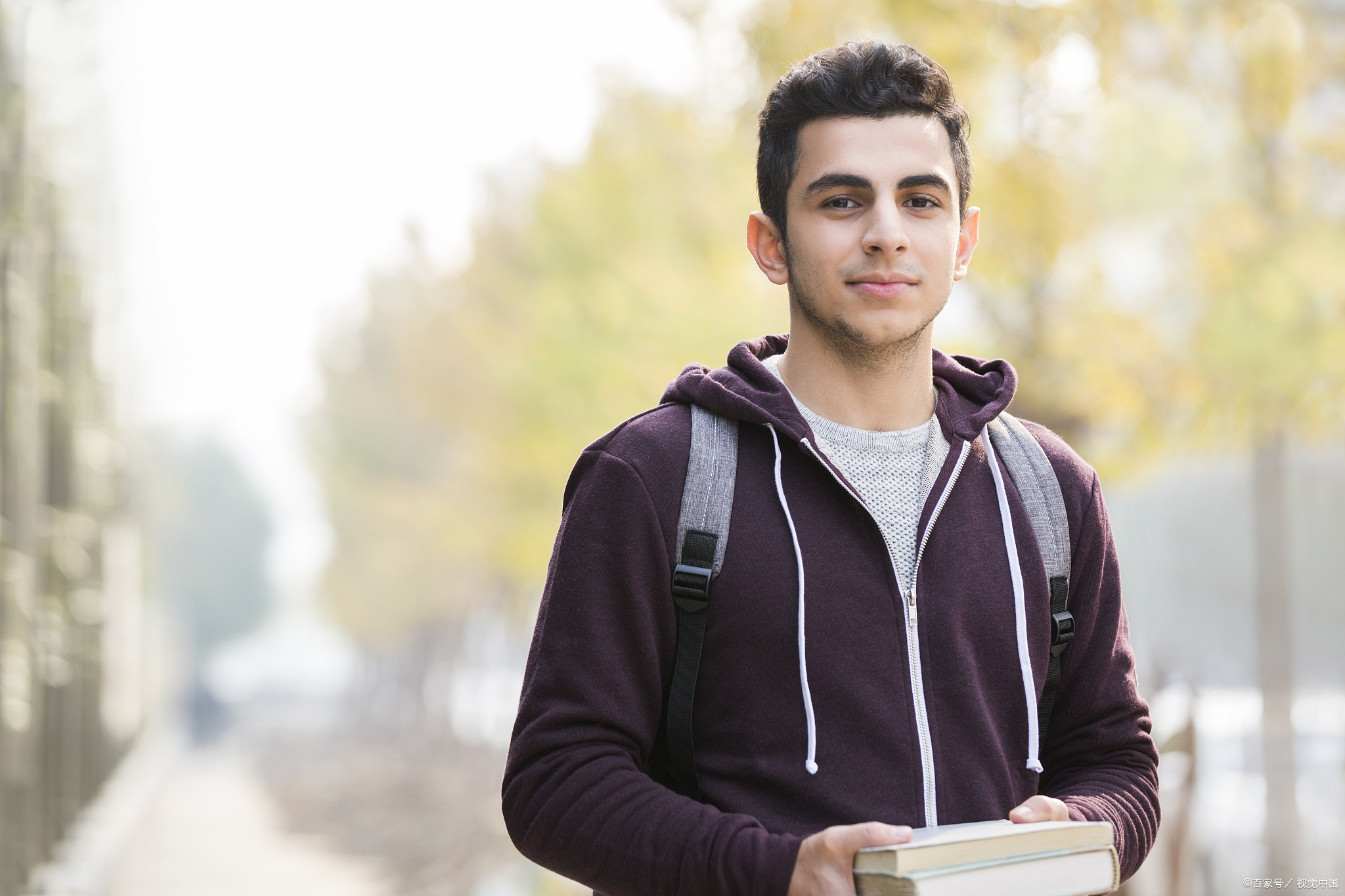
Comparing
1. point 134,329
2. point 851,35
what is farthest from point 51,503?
point 134,329

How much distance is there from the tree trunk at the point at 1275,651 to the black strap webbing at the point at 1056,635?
20.0 feet

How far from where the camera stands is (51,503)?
8.47m

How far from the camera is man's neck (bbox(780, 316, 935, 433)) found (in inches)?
82.1

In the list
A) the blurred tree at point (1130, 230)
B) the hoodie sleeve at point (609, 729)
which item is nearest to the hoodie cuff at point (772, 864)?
the hoodie sleeve at point (609, 729)

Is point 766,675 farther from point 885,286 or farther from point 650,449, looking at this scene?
point 885,286

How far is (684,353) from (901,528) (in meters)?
8.21

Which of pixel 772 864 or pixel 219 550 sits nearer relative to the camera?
pixel 772 864

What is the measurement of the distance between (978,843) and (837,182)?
3.02 feet

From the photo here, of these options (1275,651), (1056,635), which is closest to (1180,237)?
(1275,651)

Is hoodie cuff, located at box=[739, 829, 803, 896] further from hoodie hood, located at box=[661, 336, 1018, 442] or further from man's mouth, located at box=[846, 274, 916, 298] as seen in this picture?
man's mouth, located at box=[846, 274, 916, 298]

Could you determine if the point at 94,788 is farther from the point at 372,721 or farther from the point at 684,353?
the point at 372,721

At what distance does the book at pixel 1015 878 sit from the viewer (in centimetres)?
161

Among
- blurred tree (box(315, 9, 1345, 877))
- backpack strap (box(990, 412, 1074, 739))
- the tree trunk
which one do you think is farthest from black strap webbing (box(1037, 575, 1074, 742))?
the tree trunk

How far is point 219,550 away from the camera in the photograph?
6662 centimetres
